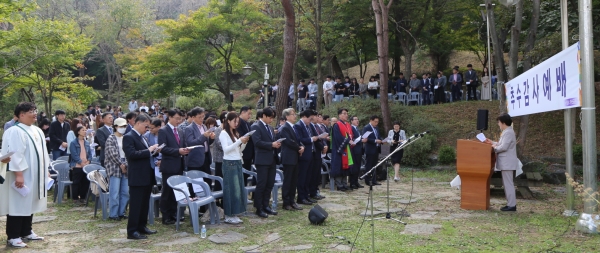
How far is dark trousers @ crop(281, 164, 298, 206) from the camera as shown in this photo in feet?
27.6

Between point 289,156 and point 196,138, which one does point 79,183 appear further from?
point 289,156

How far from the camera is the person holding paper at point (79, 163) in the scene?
900 centimetres

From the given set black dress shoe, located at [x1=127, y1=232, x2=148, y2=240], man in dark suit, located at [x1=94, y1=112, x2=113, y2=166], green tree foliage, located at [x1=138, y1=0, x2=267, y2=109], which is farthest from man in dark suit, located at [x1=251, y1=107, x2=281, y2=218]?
green tree foliage, located at [x1=138, y1=0, x2=267, y2=109]

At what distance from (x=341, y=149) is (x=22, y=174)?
6151 millimetres

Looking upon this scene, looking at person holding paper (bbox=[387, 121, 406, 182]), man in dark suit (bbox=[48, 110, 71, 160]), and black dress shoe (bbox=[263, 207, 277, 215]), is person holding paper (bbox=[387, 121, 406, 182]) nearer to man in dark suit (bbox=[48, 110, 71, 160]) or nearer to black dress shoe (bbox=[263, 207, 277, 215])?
black dress shoe (bbox=[263, 207, 277, 215])

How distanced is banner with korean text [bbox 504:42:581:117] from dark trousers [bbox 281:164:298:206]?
397 cm

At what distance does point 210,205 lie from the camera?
7289 millimetres

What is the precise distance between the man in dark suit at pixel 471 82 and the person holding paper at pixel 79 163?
612 inches

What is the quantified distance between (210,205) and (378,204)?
3309mm

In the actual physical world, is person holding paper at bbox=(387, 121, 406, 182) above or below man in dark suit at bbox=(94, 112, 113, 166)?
below

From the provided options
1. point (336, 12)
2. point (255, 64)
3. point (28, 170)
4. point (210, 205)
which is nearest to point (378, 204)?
point (210, 205)

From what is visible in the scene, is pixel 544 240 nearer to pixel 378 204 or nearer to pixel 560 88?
pixel 560 88

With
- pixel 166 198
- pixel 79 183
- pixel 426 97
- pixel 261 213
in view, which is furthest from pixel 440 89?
pixel 166 198

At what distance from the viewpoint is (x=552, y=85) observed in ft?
23.7
